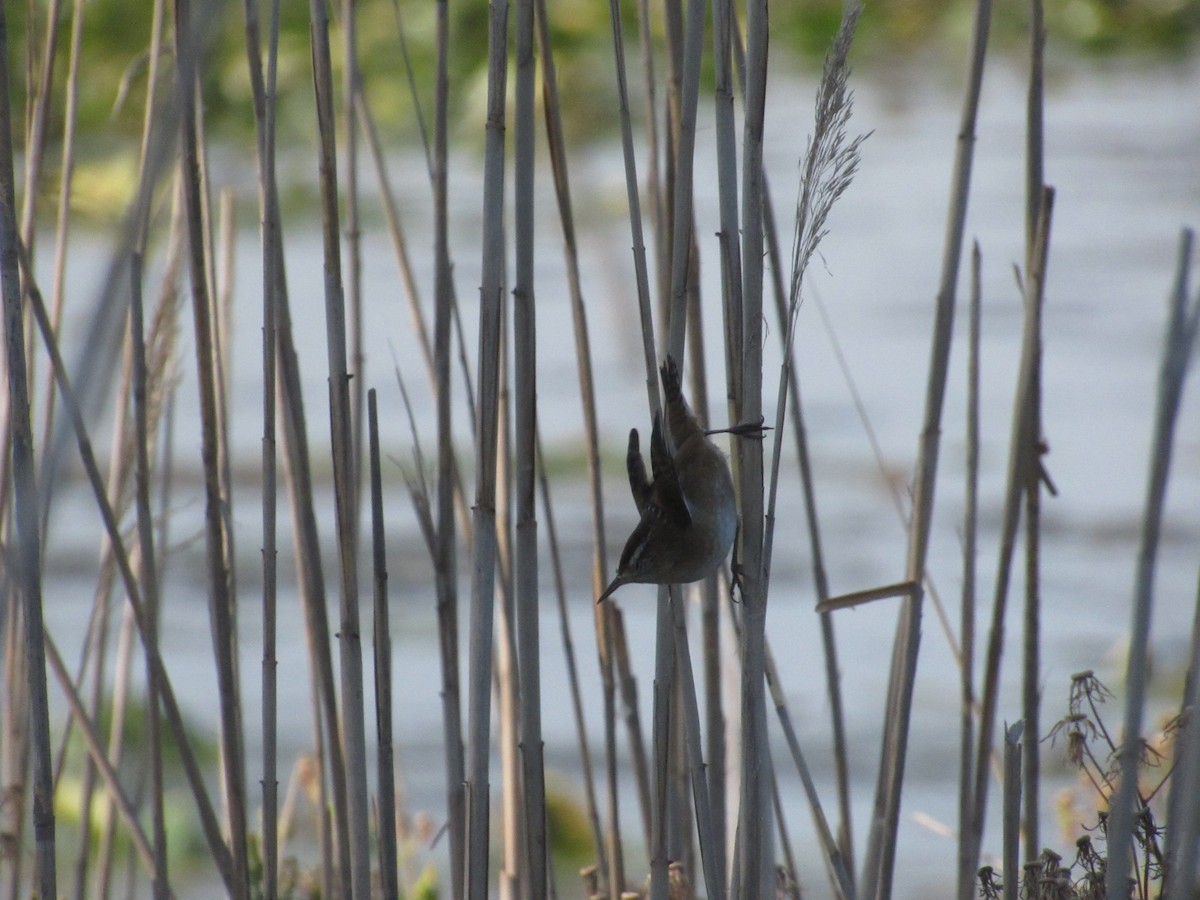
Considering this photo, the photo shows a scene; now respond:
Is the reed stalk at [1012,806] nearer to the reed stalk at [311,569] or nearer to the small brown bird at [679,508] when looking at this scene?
the small brown bird at [679,508]

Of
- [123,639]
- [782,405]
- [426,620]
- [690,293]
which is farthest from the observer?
[426,620]

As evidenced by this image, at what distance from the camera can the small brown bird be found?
156cm

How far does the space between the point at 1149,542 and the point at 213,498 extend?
1.15 metres

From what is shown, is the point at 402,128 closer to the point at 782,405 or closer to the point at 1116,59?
the point at 1116,59

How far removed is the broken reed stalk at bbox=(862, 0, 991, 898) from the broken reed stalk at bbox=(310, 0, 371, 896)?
67cm

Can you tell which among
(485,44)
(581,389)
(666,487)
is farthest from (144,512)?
(485,44)

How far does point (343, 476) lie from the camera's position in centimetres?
183

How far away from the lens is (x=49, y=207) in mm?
6719

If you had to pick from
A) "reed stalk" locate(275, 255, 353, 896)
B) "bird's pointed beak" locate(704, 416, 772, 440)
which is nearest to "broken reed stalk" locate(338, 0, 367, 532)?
"reed stalk" locate(275, 255, 353, 896)

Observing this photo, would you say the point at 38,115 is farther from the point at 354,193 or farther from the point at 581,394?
the point at 581,394

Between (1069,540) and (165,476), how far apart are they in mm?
3303

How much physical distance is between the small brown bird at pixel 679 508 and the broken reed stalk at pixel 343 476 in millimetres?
398

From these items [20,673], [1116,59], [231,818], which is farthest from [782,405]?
[1116,59]

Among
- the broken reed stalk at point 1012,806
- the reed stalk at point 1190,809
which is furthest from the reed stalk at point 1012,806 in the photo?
the reed stalk at point 1190,809
